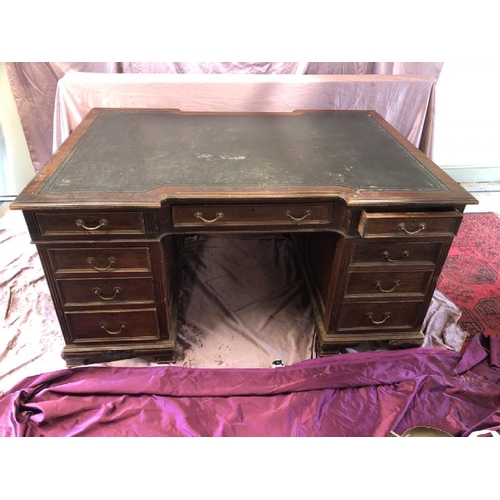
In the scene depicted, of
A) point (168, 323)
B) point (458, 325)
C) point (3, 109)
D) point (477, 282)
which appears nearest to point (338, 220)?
point (168, 323)

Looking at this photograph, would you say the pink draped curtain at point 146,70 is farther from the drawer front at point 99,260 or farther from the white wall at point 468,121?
the drawer front at point 99,260

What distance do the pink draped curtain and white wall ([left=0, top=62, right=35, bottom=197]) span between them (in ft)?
0.38

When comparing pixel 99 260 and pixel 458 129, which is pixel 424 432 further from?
pixel 458 129

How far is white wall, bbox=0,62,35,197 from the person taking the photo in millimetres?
2156

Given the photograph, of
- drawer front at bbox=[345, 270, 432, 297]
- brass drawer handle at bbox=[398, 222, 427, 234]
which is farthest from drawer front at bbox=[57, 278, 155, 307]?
brass drawer handle at bbox=[398, 222, 427, 234]

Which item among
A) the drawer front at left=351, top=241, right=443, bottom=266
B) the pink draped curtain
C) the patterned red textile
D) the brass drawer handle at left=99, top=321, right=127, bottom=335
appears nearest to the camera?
the drawer front at left=351, top=241, right=443, bottom=266

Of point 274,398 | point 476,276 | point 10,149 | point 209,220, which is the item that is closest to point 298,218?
point 209,220

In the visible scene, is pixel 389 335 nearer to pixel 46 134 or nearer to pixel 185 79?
pixel 185 79

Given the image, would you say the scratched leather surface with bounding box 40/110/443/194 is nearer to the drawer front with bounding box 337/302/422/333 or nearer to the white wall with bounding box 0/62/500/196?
the drawer front with bounding box 337/302/422/333

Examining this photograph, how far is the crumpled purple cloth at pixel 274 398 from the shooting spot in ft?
3.99

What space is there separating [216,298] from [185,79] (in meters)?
1.14

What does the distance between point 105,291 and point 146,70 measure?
1358 millimetres

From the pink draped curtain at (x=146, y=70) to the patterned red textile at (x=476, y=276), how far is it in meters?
0.61

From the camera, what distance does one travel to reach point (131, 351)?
57.2 inches
